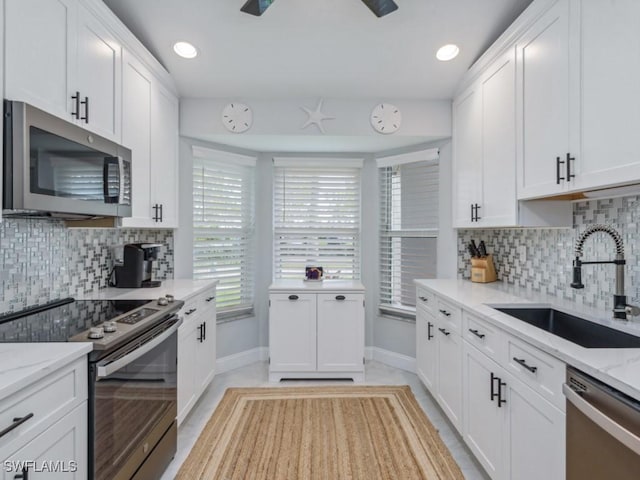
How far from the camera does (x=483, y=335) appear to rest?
5.98ft

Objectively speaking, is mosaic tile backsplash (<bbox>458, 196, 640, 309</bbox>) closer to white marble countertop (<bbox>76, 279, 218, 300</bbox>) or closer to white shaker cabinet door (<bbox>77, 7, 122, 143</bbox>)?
white marble countertop (<bbox>76, 279, 218, 300</bbox>)

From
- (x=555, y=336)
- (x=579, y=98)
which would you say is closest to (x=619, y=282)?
(x=555, y=336)

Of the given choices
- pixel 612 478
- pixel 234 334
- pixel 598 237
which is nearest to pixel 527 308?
pixel 598 237

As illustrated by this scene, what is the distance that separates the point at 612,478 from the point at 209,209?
3.19 metres

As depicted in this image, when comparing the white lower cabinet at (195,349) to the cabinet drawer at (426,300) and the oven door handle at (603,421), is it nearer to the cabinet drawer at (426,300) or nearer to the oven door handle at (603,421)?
the cabinet drawer at (426,300)

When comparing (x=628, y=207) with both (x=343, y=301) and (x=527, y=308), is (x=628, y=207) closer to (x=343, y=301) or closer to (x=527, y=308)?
(x=527, y=308)

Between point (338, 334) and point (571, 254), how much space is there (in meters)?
1.88

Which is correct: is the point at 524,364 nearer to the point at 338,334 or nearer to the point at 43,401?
the point at 43,401

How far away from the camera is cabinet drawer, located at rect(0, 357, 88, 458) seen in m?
0.96

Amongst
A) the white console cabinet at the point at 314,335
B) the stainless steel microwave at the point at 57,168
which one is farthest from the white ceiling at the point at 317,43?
the white console cabinet at the point at 314,335

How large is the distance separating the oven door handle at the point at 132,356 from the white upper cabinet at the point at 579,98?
81.3 inches

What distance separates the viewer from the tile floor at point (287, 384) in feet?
6.75

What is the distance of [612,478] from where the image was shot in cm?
100

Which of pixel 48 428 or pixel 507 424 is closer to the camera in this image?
pixel 48 428
